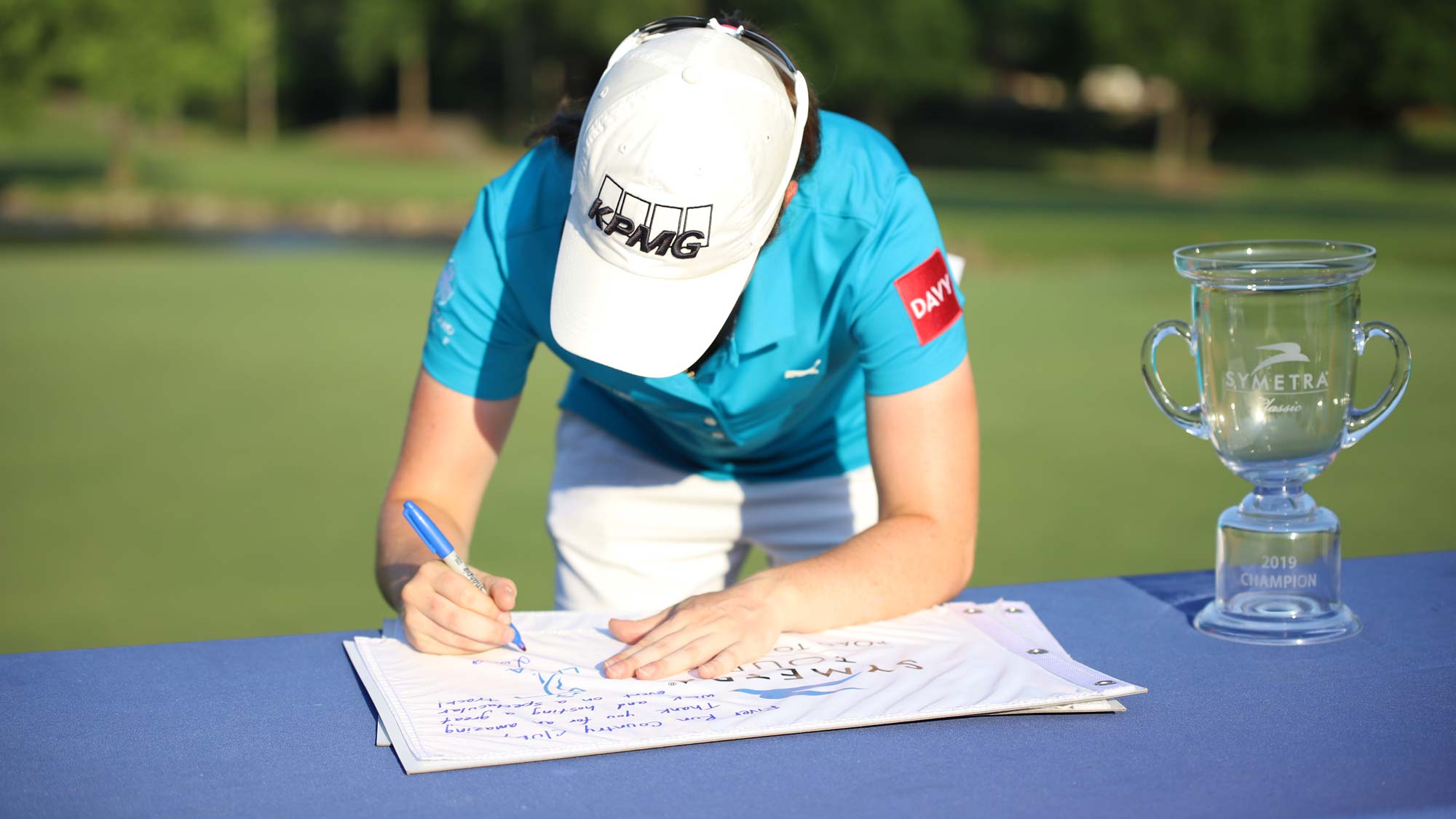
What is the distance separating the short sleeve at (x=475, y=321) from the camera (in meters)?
1.76

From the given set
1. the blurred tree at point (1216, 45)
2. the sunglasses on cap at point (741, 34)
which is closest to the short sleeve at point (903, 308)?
the sunglasses on cap at point (741, 34)

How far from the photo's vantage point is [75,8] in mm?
17125

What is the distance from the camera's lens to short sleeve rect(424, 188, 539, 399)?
176cm

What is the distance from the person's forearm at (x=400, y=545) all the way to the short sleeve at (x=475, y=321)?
6.4 inches

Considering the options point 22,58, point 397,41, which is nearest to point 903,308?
point 22,58

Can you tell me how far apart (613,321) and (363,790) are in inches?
23.0

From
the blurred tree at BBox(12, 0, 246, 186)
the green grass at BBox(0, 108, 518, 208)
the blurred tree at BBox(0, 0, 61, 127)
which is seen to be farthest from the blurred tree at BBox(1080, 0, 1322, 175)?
the blurred tree at BBox(0, 0, 61, 127)

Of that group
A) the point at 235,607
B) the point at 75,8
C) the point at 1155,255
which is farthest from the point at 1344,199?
the point at 235,607

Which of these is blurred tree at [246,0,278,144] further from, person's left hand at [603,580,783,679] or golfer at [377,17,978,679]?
person's left hand at [603,580,783,679]

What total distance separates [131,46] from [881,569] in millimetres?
18679

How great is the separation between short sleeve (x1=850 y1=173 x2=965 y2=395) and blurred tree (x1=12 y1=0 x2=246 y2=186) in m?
15.8

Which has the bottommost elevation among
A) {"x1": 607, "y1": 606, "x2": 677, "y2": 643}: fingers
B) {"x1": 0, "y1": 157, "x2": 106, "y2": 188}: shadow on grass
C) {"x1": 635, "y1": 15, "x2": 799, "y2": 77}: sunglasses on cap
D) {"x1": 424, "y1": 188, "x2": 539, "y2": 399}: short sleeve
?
{"x1": 0, "y1": 157, "x2": 106, "y2": 188}: shadow on grass

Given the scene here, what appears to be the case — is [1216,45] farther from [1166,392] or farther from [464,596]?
[464,596]

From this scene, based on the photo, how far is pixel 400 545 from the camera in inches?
65.8
